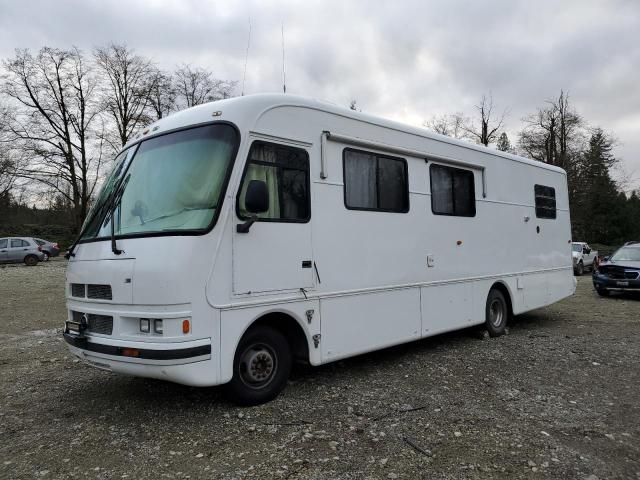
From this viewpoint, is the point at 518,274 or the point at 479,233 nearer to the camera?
the point at 479,233

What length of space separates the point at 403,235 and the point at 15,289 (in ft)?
46.8

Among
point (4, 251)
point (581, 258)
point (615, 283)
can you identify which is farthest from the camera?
point (4, 251)

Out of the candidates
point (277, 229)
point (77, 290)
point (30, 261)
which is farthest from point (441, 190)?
point (30, 261)

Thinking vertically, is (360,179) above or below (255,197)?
above

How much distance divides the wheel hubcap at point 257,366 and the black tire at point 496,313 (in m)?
4.41

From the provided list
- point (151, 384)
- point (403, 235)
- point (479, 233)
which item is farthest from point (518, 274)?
point (151, 384)

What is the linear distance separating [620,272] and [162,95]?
30.0 meters

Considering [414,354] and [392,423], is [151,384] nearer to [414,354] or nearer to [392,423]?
[392,423]

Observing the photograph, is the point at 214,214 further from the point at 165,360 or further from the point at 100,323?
the point at 100,323

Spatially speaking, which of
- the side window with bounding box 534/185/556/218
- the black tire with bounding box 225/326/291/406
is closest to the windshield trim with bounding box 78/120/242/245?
the black tire with bounding box 225/326/291/406

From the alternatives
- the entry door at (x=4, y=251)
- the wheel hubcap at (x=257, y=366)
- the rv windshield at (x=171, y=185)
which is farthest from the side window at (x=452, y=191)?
the entry door at (x=4, y=251)

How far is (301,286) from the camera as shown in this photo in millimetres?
5121

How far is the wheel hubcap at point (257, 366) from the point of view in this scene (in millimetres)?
4766

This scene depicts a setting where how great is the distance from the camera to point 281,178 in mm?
5078
